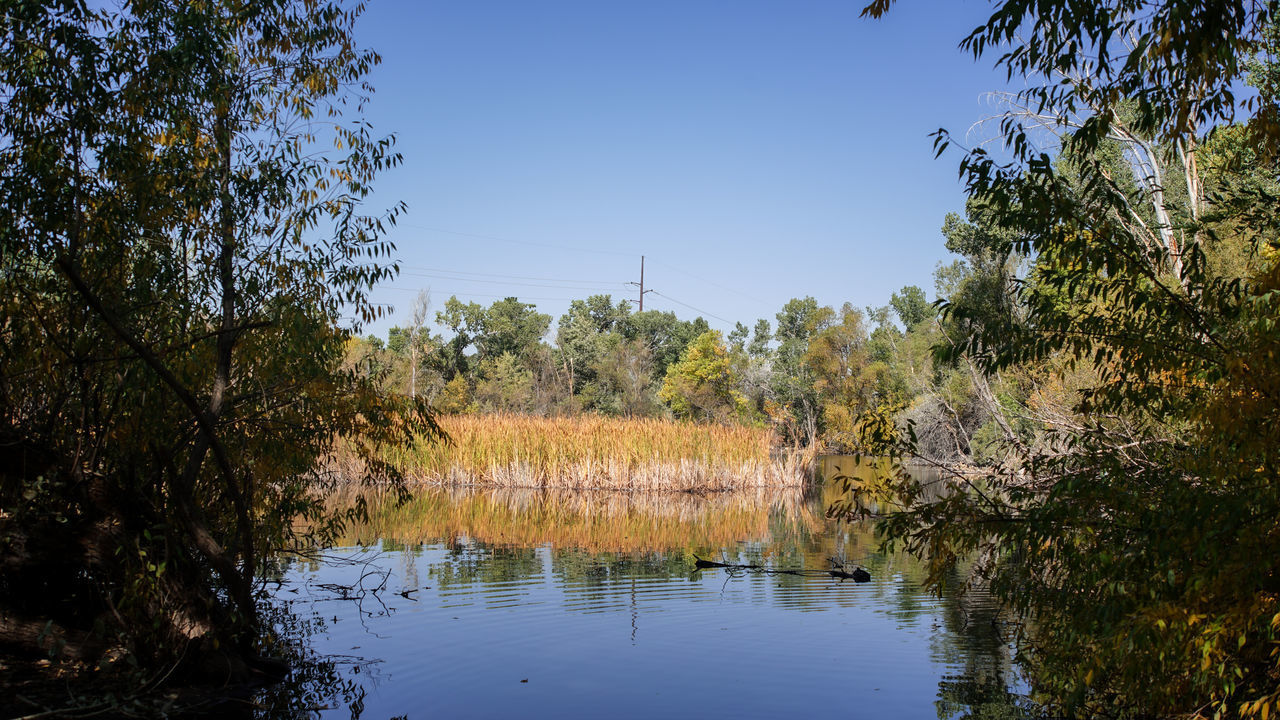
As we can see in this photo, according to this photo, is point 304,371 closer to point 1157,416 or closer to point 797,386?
point 1157,416

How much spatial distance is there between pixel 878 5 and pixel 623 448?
2038cm

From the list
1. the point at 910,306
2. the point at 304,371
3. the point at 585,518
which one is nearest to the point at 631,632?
the point at 304,371

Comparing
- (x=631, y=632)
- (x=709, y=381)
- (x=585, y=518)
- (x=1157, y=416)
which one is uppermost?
(x=709, y=381)

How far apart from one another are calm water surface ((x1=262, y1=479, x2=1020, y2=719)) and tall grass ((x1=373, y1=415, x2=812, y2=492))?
8072mm

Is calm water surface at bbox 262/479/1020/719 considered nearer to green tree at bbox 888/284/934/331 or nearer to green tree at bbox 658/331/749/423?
green tree at bbox 658/331/749/423

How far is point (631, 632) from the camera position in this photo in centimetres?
984

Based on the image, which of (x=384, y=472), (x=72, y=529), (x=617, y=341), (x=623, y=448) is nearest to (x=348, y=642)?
(x=384, y=472)

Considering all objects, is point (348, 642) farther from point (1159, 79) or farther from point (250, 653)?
point (1159, 79)

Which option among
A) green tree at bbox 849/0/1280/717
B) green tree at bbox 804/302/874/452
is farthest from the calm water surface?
green tree at bbox 804/302/874/452

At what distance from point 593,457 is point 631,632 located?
1527 centimetres

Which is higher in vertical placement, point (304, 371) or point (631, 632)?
point (304, 371)

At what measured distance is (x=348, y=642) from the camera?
351 inches

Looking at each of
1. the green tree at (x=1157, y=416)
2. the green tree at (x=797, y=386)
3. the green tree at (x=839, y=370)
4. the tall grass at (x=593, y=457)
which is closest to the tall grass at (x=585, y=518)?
the tall grass at (x=593, y=457)

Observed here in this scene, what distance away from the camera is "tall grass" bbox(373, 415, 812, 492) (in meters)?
24.9
